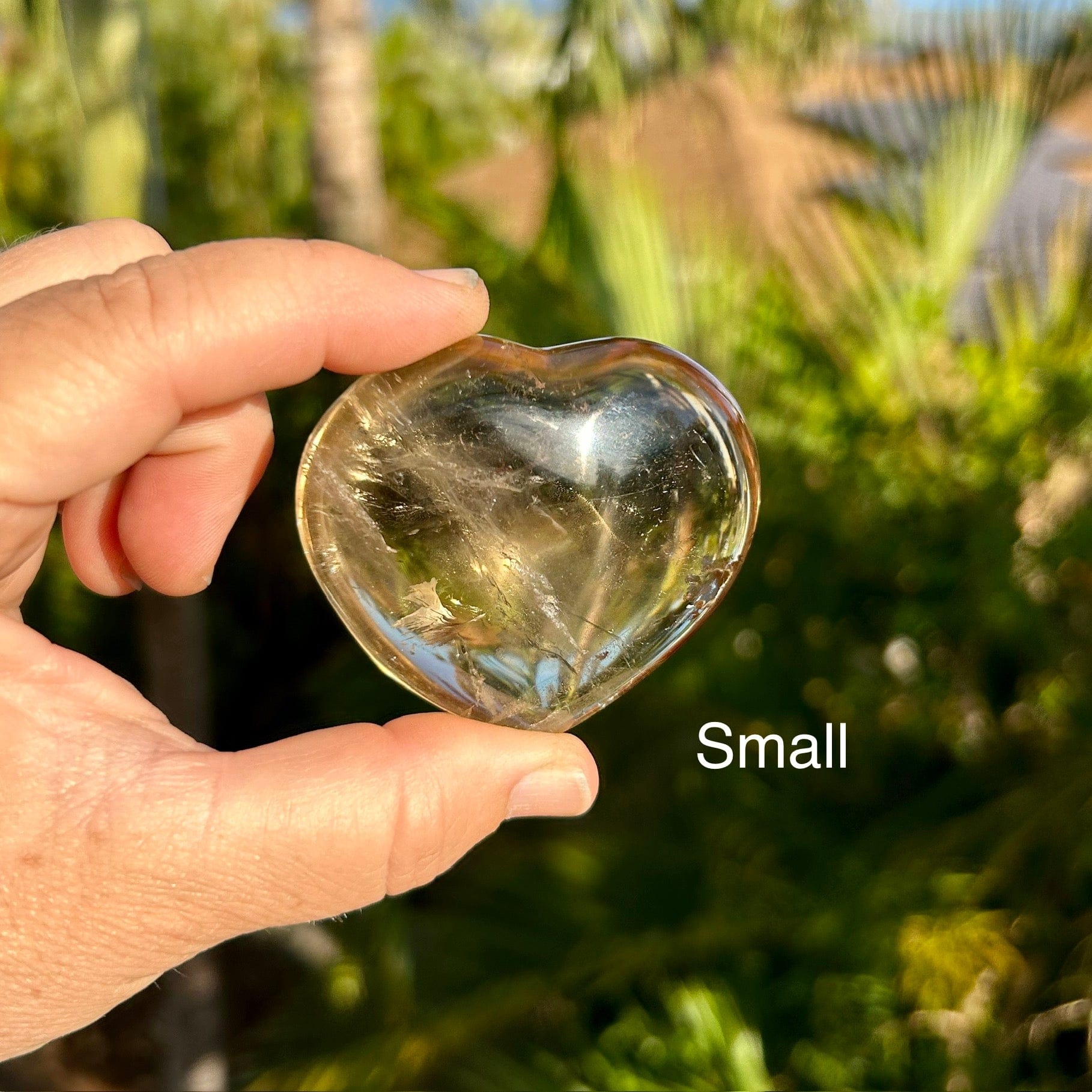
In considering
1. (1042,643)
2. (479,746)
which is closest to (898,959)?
(1042,643)

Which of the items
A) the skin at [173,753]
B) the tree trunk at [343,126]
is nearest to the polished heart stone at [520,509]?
the skin at [173,753]

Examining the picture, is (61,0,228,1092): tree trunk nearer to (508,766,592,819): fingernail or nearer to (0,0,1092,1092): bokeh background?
(0,0,1092,1092): bokeh background

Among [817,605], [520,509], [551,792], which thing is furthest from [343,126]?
[551,792]

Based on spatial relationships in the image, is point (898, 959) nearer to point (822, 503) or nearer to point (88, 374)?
point (822, 503)

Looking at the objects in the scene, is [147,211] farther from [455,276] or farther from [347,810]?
[347,810]

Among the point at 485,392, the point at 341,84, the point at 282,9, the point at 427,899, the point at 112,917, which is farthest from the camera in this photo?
the point at 282,9

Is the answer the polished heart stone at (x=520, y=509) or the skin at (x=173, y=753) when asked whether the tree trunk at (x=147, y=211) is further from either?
the polished heart stone at (x=520, y=509)

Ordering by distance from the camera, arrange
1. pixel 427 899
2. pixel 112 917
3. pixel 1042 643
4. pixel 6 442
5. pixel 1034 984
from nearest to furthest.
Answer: pixel 6 442
pixel 112 917
pixel 1042 643
pixel 1034 984
pixel 427 899
